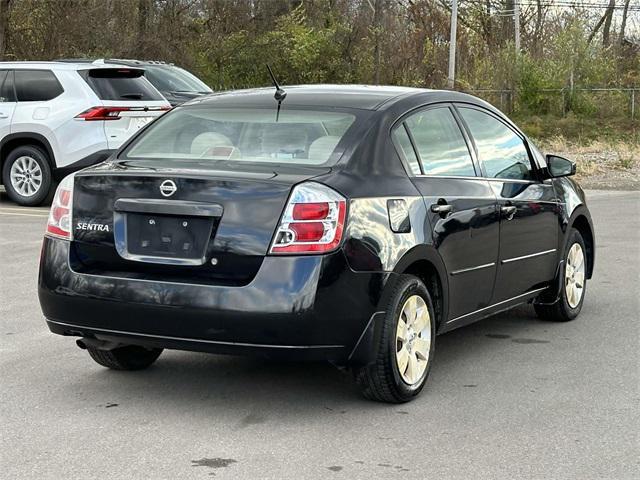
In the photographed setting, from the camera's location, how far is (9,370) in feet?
21.4

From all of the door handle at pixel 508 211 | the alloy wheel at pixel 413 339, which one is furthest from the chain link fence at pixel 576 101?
the alloy wheel at pixel 413 339

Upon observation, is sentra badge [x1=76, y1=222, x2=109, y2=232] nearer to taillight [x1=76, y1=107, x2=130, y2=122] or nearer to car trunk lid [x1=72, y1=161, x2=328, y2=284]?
car trunk lid [x1=72, y1=161, x2=328, y2=284]

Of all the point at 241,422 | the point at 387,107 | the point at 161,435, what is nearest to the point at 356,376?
the point at 241,422

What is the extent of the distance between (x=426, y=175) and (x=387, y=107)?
40cm

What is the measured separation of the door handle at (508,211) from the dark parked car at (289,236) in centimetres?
4

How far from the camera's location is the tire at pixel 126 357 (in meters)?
6.34

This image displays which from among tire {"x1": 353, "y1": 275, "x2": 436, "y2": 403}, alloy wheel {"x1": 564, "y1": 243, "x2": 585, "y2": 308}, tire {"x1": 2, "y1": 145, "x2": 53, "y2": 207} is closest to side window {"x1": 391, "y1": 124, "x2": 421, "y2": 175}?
tire {"x1": 353, "y1": 275, "x2": 436, "y2": 403}

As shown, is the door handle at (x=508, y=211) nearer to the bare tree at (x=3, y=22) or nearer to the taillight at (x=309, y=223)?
the taillight at (x=309, y=223)

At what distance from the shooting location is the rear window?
1503cm

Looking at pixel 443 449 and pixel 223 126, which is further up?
pixel 223 126

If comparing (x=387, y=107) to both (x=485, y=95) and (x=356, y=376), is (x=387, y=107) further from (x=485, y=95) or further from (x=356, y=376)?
(x=485, y=95)

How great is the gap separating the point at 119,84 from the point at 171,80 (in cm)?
281

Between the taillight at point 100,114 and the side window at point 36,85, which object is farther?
the side window at point 36,85

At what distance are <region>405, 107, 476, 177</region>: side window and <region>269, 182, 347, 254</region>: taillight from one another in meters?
1.00
